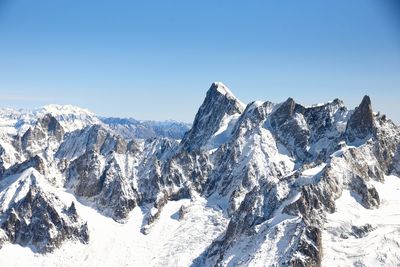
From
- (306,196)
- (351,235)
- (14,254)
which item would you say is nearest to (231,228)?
(306,196)

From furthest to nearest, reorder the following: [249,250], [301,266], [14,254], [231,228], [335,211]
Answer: [14,254], [231,228], [335,211], [249,250], [301,266]

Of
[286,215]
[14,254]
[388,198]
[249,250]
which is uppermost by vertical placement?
[388,198]

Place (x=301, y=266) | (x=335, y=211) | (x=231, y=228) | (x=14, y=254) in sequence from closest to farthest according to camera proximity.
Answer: (x=301, y=266)
(x=335, y=211)
(x=231, y=228)
(x=14, y=254)

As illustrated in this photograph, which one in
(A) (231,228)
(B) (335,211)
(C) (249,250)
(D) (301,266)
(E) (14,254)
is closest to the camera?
(D) (301,266)

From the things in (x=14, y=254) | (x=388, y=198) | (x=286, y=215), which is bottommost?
(x=14, y=254)

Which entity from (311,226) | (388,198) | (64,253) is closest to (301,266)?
(311,226)

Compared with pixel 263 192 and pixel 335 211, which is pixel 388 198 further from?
pixel 263 192

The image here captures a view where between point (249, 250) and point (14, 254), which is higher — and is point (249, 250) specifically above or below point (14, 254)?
above

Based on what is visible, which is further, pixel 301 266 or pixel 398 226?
pixel 398 226

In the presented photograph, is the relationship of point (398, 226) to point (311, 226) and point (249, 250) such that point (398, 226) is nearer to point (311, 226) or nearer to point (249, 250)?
point (311, 226)
